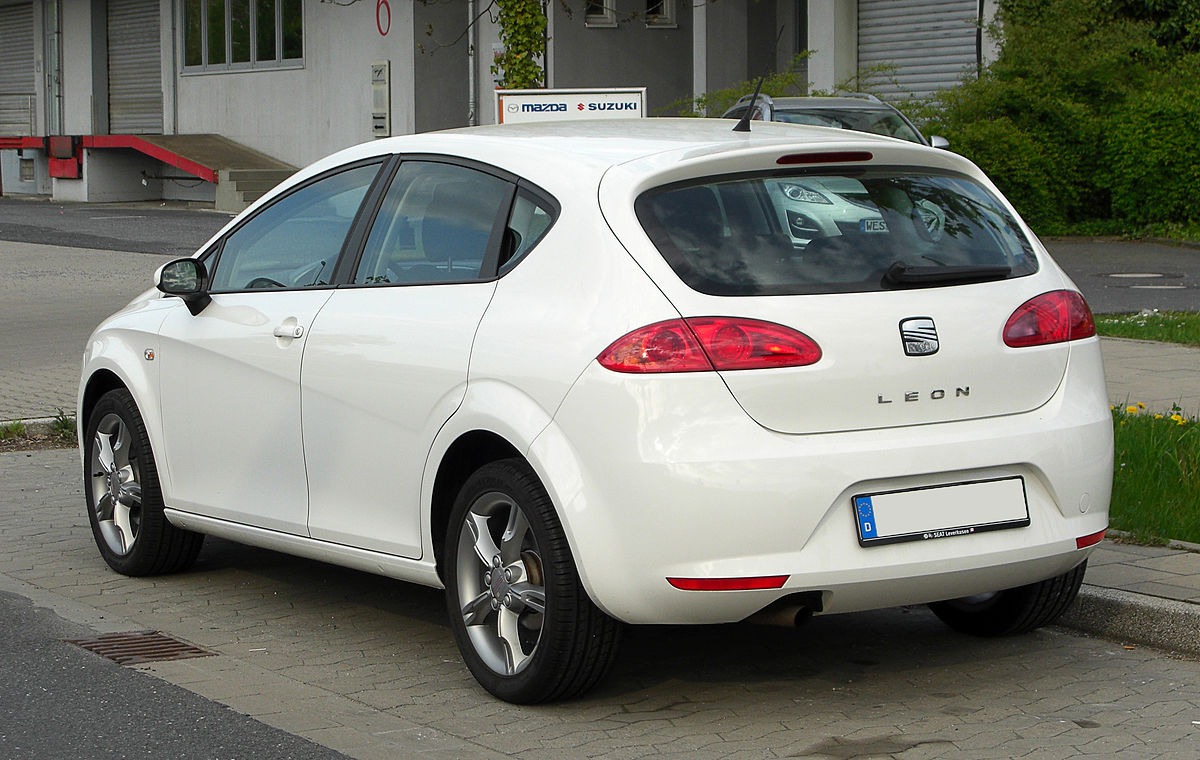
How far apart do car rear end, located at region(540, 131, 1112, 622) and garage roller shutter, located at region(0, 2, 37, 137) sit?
3879 cm

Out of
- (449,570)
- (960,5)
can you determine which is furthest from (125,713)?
(960,5)

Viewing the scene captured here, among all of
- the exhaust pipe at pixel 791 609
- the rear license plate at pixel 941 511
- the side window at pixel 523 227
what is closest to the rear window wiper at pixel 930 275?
the rear license plate at pixel 941 511

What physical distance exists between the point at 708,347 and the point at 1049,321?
3.70ft

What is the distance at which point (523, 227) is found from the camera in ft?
16.4

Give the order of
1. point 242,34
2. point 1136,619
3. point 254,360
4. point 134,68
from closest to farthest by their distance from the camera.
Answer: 1. point 1136,619
2. point 254,360
3. point 242,34
4. point 134,68

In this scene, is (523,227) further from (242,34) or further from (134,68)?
(134,68)

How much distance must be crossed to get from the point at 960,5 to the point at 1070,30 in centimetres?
328

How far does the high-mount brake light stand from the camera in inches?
191

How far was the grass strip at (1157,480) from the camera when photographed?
6.43 m

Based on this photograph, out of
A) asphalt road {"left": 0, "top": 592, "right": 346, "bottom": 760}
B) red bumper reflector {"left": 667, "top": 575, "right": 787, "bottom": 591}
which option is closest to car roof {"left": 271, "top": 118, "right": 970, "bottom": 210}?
red bumper reflector {"left": 667, "top": 575, "right": 787, "bottom": 591}

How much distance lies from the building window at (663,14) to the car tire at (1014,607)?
27.5 metres

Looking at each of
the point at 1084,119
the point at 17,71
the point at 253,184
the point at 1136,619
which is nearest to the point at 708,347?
the point at 1136,619

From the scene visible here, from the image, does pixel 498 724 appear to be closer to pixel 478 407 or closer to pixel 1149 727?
pixel 478 407

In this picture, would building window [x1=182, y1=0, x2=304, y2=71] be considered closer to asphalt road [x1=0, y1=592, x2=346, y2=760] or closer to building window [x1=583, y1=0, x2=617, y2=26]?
building window [x1=583, y1=0, x2=617, y2=26]
